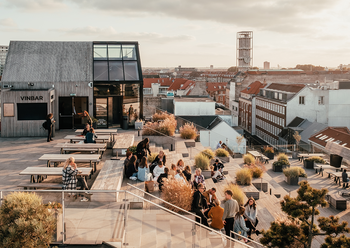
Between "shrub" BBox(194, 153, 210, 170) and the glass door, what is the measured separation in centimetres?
755

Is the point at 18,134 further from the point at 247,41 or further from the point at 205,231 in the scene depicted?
the point at 247,41

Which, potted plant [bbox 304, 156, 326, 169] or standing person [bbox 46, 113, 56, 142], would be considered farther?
potted plant [bbox 304, 156, 326, 169]

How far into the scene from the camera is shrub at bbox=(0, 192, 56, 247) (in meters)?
6.27

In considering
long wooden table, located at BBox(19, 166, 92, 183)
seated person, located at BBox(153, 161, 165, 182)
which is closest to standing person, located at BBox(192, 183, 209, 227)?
seated person, located at BBox(153, 161, 165, 182)

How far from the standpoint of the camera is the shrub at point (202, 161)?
52.6 ft

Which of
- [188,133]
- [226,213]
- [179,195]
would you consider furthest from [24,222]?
[188,133]

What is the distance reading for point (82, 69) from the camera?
21797mm

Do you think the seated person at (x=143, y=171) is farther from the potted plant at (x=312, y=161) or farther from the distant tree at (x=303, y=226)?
the potted plant at (x=312, y=161)

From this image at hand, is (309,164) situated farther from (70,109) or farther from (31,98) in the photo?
(31,98)

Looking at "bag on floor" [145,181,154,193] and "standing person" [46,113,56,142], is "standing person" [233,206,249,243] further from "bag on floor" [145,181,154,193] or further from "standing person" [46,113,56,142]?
"standing person" [46,113,56,142]

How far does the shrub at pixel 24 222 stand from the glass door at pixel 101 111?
14.9 metres

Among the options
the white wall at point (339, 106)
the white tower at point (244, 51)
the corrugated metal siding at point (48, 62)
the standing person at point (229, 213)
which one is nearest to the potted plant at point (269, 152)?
the corrugated metal siding at point (48, 62)

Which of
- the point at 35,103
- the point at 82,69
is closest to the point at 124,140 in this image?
the point at 35,103

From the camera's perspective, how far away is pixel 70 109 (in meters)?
21.4
